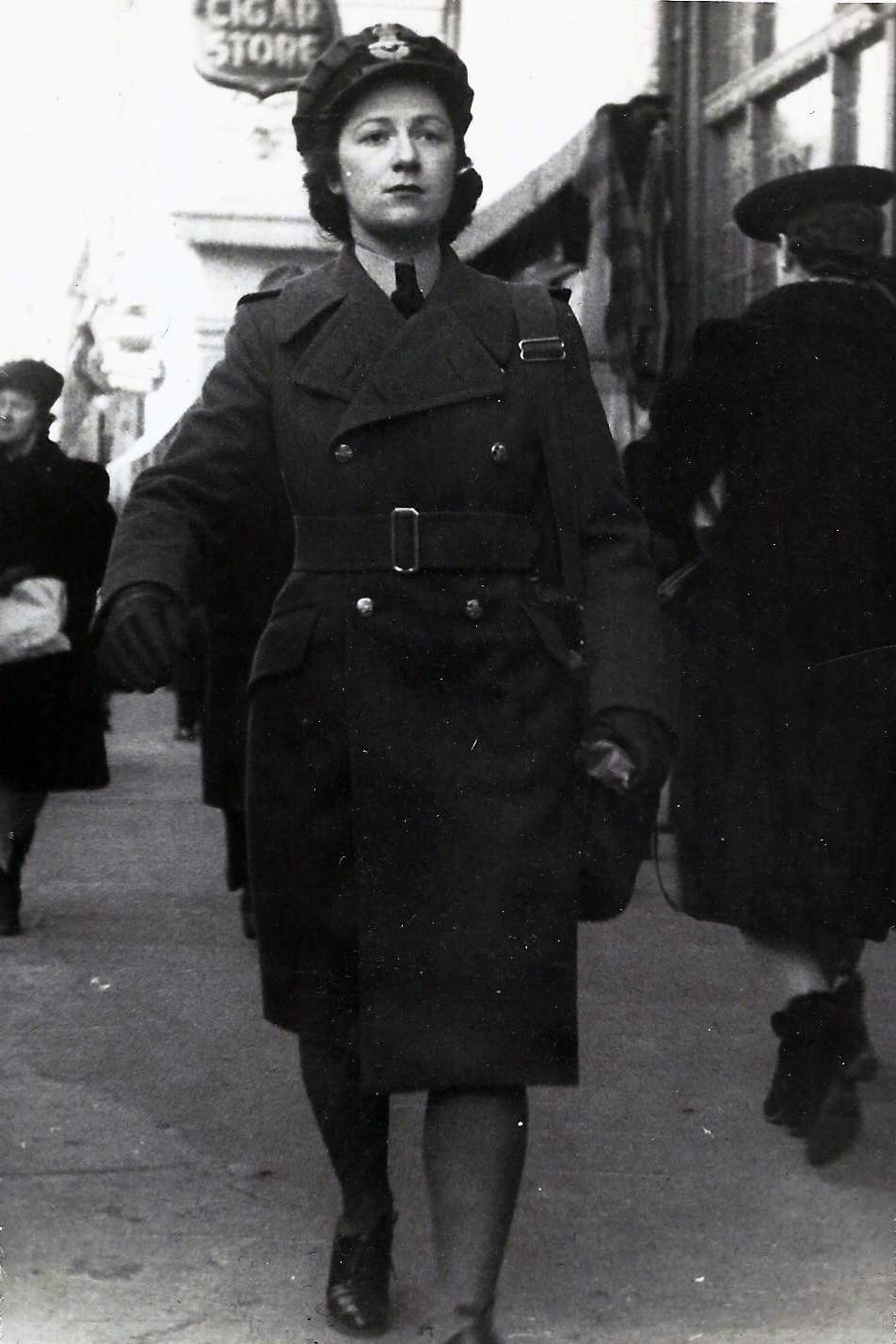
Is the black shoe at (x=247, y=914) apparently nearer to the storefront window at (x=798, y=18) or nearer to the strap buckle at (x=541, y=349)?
the storefront window at (x=798, y=18)

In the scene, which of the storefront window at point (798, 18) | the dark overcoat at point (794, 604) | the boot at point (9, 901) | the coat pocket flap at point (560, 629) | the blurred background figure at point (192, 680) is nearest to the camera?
the coat pocket flap at point (560, 629)

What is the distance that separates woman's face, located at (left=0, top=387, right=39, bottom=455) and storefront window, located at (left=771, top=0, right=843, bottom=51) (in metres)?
2.90

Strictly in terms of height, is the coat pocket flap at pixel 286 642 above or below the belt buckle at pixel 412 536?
below

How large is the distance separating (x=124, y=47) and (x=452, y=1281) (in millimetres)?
2532

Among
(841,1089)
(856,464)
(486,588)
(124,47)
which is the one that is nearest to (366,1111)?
(486,588)

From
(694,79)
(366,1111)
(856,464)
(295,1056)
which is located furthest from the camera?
(694,79)

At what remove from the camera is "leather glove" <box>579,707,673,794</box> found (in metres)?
3.05

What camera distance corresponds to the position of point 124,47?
4.29m

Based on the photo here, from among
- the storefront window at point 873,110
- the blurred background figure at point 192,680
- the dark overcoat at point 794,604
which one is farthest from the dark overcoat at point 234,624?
the storefront window at point 873,110

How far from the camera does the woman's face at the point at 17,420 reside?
5918 mm

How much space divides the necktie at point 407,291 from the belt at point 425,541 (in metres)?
0.36

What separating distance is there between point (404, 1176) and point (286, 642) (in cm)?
143

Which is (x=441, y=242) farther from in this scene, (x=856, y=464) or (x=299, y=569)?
(x=856, y=464)

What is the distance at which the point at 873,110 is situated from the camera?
6684mm
